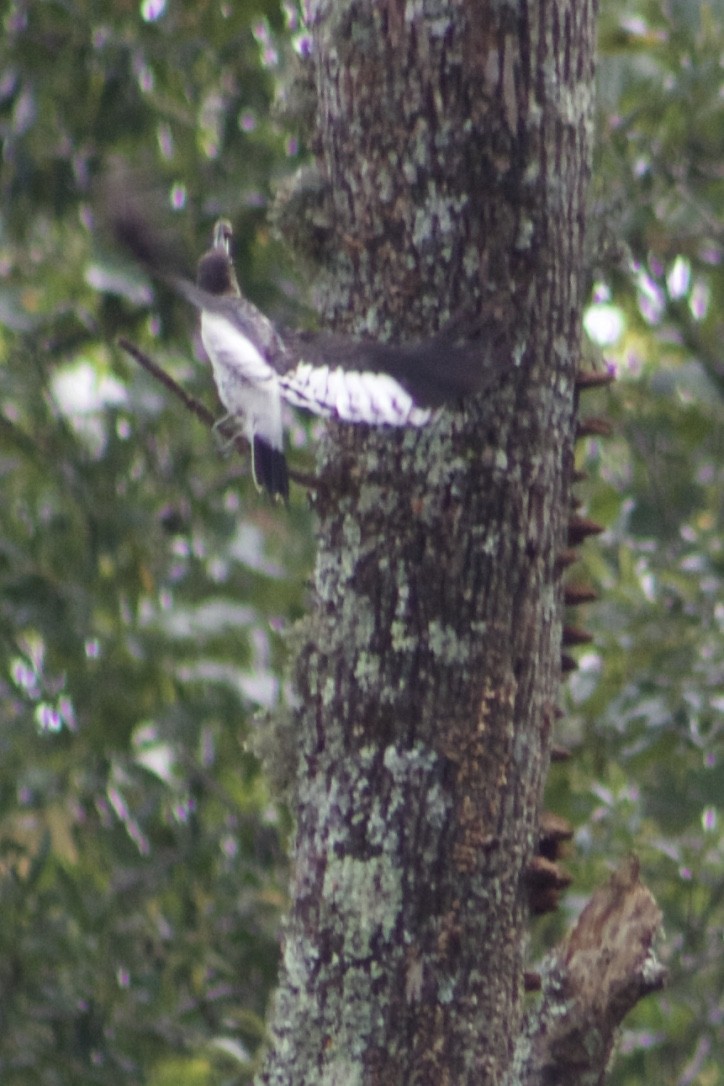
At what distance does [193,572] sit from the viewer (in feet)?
7.38

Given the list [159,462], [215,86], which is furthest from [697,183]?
[159,462]

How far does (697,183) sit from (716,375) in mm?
582

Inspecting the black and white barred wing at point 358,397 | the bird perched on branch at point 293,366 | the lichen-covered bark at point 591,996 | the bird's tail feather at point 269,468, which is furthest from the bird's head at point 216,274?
the lichen-covered bark at point 591,996

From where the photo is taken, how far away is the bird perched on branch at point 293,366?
1365 millimetres

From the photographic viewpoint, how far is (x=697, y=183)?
9.11 feet

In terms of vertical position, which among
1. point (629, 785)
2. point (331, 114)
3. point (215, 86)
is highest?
point (215, 86)

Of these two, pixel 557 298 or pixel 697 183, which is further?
pixel 697 183

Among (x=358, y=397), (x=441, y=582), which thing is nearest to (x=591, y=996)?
(x=441, y=582)

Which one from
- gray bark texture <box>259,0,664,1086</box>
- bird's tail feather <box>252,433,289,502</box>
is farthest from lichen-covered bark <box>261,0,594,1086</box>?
bird's tail feather <box>252,433,289,502</box>

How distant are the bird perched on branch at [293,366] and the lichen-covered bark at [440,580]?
45 millimetres

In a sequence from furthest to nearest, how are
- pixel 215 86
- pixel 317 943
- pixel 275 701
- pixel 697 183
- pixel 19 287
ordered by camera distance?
pixel 697 183 < pixel 215 86 < pixel 19 287 < pixel 275 701 < pixel 317 943

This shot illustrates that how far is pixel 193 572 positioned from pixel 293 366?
0.68 meters

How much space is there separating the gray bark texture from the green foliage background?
447mm

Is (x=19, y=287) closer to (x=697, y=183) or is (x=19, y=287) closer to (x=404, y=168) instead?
(x=404, y=168)
